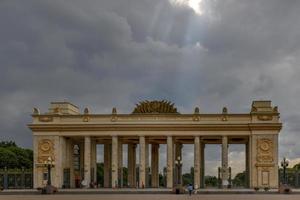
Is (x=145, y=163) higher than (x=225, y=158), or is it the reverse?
(x=225, y=158)

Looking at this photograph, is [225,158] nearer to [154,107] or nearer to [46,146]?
[154,107]

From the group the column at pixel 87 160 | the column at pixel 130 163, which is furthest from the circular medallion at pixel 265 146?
the column at pixel 87 160

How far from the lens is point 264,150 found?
84688 millimetres

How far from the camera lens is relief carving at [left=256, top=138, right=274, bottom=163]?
84.3 metres

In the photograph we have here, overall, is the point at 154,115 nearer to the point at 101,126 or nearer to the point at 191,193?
the point at 101,126

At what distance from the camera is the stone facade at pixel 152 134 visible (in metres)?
84.5

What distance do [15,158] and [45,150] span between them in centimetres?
3352

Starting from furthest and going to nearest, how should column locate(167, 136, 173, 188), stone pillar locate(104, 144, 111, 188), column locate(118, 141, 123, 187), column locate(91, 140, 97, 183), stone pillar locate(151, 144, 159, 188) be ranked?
stone pillar locate(151, 144, 159, 188) → stone pillar locate(104, 144, 111, 188) → column locate(91, 140, 97, 183) → column locate(118, 141, 123, 187) → column locate(167, 136, 173, 188)

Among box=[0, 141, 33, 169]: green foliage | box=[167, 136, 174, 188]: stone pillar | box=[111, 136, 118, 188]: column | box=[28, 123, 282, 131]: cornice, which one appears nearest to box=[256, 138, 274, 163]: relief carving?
box=[28, 123, 282, 131]: cornice

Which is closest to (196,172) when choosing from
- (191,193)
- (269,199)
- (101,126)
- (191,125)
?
(191,125)

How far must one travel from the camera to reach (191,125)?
3386 inches

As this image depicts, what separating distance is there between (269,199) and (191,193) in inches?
585

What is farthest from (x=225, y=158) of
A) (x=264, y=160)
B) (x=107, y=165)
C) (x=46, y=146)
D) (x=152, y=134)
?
(x=46, y=146)

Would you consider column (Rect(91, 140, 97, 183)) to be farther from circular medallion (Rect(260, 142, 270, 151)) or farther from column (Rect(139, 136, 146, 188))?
circular medallion (Rect(260, 142, 270, 151))
